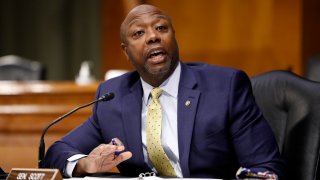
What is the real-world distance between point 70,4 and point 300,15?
3788 millimetres

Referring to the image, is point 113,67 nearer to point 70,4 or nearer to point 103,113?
point 70,4

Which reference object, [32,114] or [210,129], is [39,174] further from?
[32,114]

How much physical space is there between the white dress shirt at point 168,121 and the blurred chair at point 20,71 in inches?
108

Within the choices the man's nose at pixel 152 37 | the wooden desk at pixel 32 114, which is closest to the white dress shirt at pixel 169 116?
the man's nose at pixel 152 37

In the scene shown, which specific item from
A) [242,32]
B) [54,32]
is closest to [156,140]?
[242,32]

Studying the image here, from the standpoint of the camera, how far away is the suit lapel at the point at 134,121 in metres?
2.66

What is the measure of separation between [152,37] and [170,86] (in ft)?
0.81

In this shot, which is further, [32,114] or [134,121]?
[32,114]

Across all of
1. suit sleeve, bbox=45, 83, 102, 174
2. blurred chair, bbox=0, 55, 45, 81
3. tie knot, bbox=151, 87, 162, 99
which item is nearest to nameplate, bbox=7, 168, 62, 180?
suit sleeve, bbox=45, 83, 102, 174

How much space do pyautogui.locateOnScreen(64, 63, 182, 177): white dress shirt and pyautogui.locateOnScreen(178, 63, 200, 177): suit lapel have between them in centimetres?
4

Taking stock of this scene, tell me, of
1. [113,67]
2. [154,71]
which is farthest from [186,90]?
[113,67]

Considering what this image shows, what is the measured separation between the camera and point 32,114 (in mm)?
3982

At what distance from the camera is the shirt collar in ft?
8.87

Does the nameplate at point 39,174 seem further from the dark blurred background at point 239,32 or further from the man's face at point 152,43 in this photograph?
the dark blurred background at point 239,32
